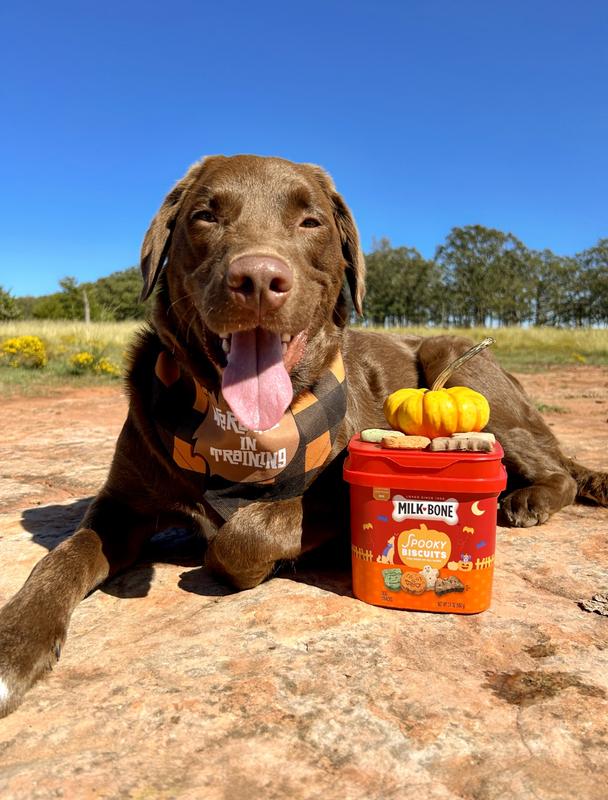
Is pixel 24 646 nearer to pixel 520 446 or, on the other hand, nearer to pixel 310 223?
pixel 310 223

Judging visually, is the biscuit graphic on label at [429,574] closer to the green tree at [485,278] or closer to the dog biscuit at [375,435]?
the dog biscuit at [375,435]

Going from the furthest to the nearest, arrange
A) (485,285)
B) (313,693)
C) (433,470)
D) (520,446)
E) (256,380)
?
(485,285) < (520,446) < (256,380) < (433,470) < (313,693)

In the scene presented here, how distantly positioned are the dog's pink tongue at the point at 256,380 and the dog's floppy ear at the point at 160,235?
2.36 ft

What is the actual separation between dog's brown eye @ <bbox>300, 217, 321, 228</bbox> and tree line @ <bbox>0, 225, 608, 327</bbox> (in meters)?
60.8

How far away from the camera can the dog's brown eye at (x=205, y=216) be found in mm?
2812

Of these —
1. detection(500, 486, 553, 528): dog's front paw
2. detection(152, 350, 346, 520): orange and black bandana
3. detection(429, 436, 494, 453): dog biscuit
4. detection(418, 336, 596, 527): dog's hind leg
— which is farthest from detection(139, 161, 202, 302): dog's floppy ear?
detection(500, 486, 553, 528): dog's front paw

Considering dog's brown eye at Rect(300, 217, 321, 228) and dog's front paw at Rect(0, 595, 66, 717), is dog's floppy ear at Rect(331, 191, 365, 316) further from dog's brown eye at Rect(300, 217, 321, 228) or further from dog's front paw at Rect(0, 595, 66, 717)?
dog's front paw at Rect(0, 595, 66, 717)

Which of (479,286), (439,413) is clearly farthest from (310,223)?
(479,286)

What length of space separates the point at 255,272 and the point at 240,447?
73 cm

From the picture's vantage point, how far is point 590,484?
147 inches

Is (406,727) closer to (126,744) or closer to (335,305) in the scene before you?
(126,744)

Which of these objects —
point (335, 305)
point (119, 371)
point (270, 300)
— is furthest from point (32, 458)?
point (119, 371)

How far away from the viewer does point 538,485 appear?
354 cm

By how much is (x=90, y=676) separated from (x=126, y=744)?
1.36 ft
